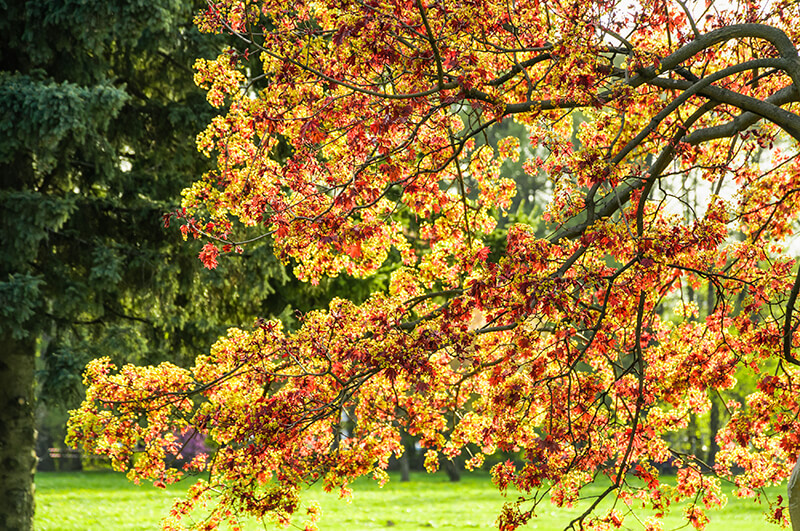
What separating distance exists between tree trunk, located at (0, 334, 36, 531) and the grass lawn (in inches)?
109

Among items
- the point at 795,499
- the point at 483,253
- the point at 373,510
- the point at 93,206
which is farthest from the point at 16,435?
the point at 795,499

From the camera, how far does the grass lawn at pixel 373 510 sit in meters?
13.3

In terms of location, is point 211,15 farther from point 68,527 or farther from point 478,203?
point 68,527

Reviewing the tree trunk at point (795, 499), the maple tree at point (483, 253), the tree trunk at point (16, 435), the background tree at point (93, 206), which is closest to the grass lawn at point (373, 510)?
the tree trunk at point (16, 435)

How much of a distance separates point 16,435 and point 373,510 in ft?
27.3

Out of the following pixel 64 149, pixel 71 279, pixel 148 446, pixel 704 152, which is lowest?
pixel 148 446

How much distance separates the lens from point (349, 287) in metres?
12.8

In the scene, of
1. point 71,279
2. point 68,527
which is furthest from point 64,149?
point 68,527

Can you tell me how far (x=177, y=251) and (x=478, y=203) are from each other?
4522mm

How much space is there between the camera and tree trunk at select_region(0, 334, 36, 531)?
9445 millimetres

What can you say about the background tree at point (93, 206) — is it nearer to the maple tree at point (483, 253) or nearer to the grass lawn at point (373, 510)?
the maple tree at point (483, 253)

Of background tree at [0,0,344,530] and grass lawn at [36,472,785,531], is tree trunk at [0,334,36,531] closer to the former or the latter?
background tree at [0,0,344,530]

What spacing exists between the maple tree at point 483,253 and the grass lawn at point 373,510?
7.39 m

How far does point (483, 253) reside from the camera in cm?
519
